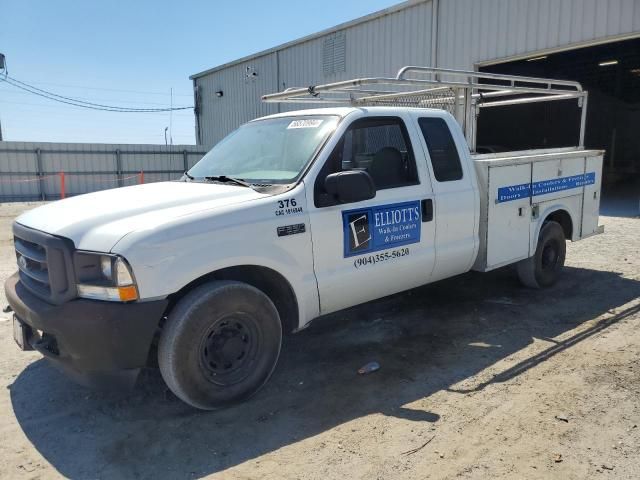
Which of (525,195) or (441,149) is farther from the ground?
(441,149)

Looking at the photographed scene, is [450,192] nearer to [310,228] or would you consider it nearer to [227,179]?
[310,228]

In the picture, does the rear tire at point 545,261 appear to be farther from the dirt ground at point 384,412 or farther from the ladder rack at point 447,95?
the ladder rack at point 447,95

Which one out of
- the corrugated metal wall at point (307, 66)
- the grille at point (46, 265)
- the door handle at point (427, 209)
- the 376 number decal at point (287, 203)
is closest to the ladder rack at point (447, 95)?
the door handle at point (427, 209)

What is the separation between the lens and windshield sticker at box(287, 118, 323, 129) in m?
4.17

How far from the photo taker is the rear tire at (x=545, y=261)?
5992 millimetres

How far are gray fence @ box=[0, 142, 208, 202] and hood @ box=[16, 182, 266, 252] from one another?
19.0 meters

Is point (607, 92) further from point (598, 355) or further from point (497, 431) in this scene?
point (497, 431)

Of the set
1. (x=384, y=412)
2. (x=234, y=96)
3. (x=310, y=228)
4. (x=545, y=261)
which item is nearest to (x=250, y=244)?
(x=310, y=228)

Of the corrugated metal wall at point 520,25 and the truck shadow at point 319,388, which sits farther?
the corrugated metal wall at point 520,25

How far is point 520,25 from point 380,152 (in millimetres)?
10559

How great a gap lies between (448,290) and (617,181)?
20.4 m

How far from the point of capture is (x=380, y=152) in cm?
434

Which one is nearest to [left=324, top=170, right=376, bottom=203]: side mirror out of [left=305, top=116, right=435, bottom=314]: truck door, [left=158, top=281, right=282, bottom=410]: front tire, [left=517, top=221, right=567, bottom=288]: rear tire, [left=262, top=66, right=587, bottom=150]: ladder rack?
[left=305, top=116, right=435, bottom=314]: truck door

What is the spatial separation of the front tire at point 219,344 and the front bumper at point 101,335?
162 millimetres
